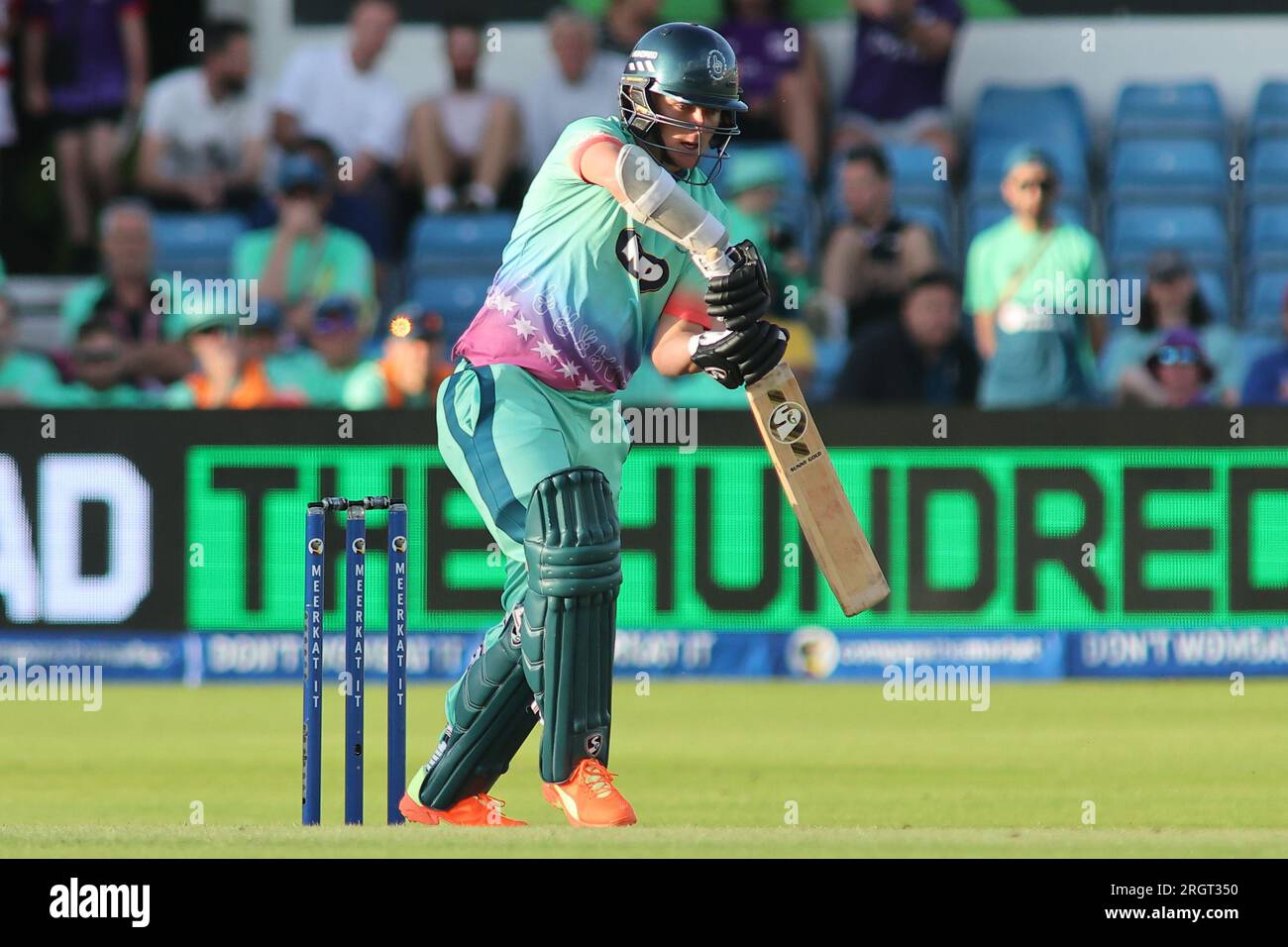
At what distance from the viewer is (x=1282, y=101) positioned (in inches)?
626

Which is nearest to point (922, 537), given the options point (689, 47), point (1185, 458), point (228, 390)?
point (1185, 458)

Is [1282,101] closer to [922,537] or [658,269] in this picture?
[922,537]

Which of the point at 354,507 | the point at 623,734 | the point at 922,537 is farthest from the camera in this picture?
the point at 922,537

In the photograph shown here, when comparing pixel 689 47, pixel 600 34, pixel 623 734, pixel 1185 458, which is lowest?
pixel 623 734

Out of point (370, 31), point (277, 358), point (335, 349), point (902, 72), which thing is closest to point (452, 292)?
point (335, 349)

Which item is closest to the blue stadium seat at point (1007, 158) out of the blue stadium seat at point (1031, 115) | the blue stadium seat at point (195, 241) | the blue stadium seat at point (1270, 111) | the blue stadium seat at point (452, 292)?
the blue stadium seat at point (1031, 115)

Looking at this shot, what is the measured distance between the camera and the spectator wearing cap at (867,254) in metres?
14.0

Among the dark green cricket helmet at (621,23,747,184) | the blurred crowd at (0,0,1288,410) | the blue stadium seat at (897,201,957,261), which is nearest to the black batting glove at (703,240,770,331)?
the dark green cricket helmet at (621,23,747,184)

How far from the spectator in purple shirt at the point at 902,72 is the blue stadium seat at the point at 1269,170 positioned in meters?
1.94

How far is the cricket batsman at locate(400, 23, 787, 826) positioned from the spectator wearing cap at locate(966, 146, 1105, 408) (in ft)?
20.5

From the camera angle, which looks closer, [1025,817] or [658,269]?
[658,269]

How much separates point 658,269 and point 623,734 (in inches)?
150

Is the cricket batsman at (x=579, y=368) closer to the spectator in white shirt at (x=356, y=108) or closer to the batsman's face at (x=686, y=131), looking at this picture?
the batsman's face at (x=686, y=131)

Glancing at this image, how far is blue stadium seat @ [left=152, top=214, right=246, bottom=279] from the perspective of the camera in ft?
49.5
